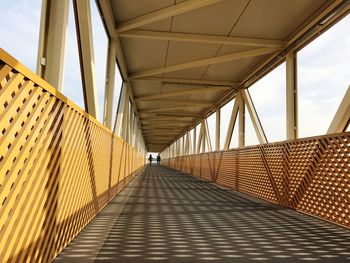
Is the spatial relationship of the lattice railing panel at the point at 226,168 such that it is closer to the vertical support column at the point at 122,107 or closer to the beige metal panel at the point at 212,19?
the vertical support column at the point at 122,107

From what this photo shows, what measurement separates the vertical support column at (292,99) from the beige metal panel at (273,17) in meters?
0.57

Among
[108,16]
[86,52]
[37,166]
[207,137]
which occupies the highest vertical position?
[108,16]

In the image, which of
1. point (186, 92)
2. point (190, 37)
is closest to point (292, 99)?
point (190, 37)

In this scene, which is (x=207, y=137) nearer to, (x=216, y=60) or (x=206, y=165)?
(x=206, y=165)

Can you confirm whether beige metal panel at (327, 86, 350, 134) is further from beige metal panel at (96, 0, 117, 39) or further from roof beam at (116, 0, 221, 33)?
beige metal panel at (96, 0, 117, 39)

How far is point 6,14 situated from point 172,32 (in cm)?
422

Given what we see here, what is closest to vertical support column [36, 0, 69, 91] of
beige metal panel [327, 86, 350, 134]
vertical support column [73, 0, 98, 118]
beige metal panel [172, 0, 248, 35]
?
vertical support column [73, 0, 98, 118]

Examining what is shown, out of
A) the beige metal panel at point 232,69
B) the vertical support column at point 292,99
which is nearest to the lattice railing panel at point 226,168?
the vertical support column at point 292,99

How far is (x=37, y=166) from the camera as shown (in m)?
1.71

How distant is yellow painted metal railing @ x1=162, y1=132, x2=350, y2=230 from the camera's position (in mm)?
3615

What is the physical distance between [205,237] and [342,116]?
10.6 feet

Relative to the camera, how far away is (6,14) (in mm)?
2412

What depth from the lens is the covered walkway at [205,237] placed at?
2312mm

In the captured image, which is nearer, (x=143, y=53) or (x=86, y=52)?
(x=86, y=52)
